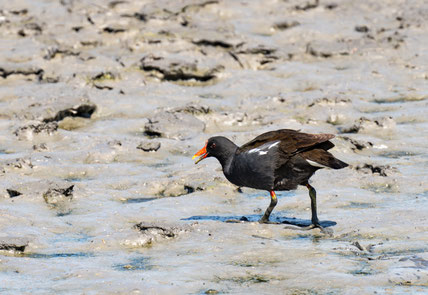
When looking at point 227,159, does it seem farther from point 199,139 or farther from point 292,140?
point 199,139

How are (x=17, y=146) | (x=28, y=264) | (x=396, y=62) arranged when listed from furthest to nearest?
(x=396, y=62), (x=17, y=146), (x=28, y=264)

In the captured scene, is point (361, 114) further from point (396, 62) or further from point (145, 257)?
point (145, 257)

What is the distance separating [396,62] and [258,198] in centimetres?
699

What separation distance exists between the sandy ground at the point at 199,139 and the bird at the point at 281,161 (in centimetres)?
45

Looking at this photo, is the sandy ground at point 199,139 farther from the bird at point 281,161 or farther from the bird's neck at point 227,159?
the bird's neck at point 227,159

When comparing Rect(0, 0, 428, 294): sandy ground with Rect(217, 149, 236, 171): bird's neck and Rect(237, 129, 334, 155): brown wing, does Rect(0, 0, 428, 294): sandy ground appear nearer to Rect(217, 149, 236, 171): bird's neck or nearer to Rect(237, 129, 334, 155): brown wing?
Rect(217, 149, 236, 171): bird's neck

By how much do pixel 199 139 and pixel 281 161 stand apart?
369cm

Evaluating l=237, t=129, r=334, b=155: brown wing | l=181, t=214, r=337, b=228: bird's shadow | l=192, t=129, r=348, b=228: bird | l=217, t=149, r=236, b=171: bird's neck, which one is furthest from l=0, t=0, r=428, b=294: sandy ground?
l=237, t=129, r=334, b=155: brown wing

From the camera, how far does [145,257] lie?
6.99 m

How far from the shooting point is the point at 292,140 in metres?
8.04

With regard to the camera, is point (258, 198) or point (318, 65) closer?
point (258, 198)

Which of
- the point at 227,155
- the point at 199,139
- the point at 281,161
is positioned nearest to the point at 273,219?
the point at 281,161

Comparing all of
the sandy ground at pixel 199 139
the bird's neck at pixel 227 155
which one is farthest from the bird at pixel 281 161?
the sandy ground at pixel 199 139

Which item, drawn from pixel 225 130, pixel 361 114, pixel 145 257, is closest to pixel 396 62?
pixel 361 114
